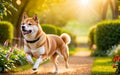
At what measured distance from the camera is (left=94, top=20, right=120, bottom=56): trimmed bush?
22.7m

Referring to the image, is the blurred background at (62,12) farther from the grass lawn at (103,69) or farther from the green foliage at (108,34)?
the green foliage at (108,34)

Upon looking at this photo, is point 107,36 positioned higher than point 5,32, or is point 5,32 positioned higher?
point 5,32

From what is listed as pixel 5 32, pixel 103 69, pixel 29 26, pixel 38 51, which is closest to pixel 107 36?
pixel 5 32

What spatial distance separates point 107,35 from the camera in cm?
2284

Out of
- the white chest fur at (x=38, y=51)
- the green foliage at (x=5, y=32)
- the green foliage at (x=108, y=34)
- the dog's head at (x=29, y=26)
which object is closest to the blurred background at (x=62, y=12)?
the green foliage at (x=5, y=32)

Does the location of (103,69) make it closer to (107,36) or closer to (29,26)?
(29,26)

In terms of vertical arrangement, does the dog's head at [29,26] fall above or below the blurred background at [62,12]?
above

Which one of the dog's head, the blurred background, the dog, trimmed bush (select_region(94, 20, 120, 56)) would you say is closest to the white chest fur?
the dog

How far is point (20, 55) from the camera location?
15352mm

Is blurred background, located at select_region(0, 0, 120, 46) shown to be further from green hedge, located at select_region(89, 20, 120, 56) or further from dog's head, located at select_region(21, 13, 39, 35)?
green hedge, located at select_region(89, 20, 120, 56)

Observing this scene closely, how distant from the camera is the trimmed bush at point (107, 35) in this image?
22703mm

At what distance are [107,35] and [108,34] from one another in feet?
0.26

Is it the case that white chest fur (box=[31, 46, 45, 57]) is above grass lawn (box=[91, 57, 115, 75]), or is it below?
above

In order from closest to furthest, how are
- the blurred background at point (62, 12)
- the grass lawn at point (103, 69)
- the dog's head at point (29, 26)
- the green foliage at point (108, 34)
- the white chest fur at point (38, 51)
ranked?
the dog's head at point (29, 26) → the white chest fur at point (38, 51) → the grass lawn at point (103, 69) → the green foliage at point (108, 34) → the blurred background at point (62, 12)
